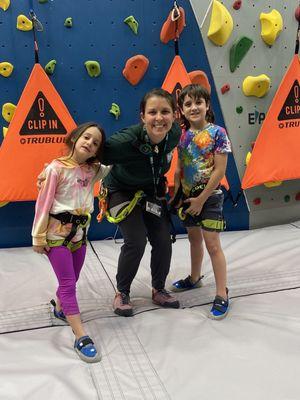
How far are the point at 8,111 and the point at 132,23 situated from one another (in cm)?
85

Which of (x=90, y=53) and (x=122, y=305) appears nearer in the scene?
(x=122, y=305)

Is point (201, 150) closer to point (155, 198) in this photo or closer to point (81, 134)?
point (155, 198)

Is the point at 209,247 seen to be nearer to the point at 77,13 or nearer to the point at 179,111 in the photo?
the point at 179,111

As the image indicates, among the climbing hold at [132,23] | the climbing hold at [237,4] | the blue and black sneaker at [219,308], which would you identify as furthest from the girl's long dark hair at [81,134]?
the climbing hold at [237,4]

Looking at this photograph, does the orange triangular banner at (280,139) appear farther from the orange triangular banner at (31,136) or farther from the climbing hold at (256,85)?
the orange triangular banner at (31,136)

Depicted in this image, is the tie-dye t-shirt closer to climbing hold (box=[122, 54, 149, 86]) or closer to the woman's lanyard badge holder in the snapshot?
the woman's lanyard badge holder

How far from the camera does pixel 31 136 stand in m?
2.22

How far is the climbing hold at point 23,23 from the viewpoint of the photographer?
221 centimetres

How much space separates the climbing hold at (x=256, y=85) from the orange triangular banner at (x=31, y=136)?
110 cm

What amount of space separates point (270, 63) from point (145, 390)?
6.93ft

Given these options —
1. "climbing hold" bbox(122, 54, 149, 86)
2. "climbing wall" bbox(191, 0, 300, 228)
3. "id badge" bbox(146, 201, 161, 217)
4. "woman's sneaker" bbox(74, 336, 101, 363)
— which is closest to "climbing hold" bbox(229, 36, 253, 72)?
"climbing wall" bbox(191, 0, 300, 228)

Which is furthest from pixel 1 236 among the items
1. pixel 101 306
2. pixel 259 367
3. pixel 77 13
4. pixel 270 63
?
pixel 270 63

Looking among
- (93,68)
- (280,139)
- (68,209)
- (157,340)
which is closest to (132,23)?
(93,68)

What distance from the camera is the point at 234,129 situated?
261cm
